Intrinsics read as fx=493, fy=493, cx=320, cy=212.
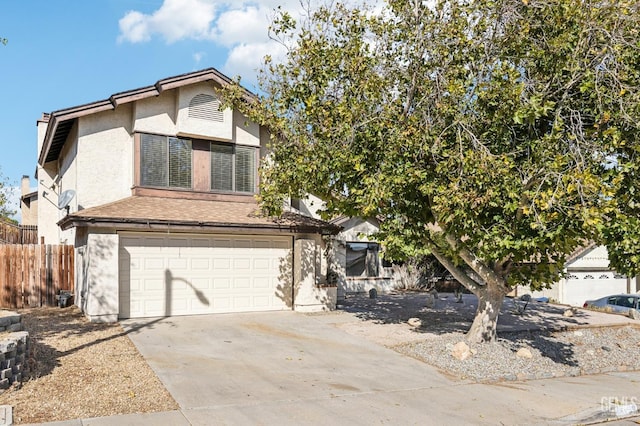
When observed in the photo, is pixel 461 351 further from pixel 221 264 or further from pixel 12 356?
pixel 12 356

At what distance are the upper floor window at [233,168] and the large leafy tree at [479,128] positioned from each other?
443 centimetres

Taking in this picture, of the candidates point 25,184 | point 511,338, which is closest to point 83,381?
point 511,338

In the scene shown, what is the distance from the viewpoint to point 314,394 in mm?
7836

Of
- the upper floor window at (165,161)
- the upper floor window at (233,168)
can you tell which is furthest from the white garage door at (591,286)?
the upper floor window at (165,161)

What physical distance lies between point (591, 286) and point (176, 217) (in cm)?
2208

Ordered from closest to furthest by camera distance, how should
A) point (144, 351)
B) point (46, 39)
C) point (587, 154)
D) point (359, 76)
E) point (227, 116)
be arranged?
point (587, 154), point (144, 351), point (359, 76), point (46, 39), point (227, 116)

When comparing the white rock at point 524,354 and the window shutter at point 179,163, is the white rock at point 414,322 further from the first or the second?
the window shutter at point 179,163

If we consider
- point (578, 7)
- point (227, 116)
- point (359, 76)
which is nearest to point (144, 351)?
point (359, 76)

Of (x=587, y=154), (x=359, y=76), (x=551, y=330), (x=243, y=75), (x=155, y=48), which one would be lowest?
(x=551, y=330)

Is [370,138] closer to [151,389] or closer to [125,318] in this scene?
[151,389]

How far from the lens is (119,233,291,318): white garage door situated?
13.5 metres

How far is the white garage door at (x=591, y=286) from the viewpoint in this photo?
82.6 ft

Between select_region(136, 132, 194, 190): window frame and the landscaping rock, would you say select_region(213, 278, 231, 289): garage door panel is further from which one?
the landscaping rock

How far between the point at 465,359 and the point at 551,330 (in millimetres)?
5152
